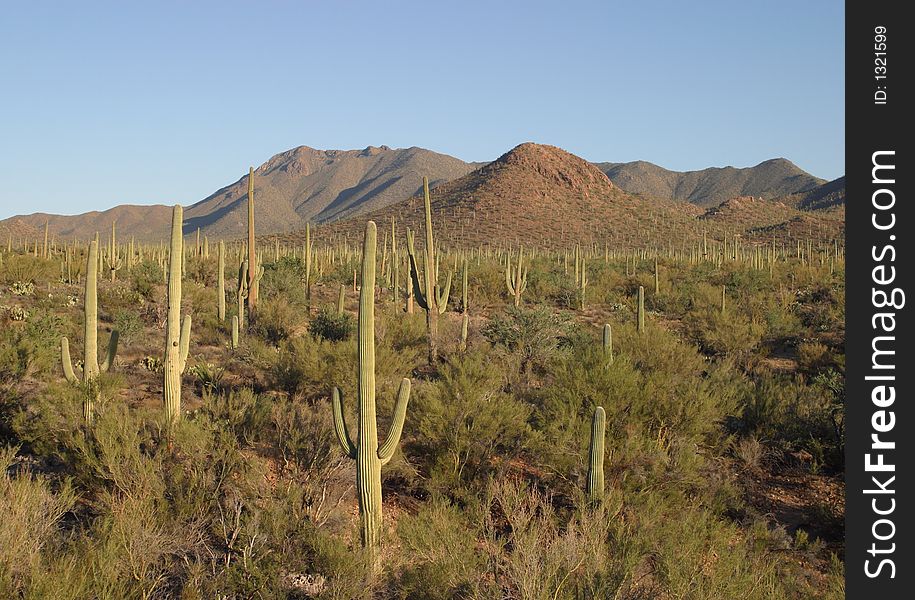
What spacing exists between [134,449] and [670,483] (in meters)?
6.27

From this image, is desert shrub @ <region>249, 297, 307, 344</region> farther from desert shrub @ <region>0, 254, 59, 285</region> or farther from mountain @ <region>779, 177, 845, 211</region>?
mountain @ <region>779, 177, 845, 211</region>

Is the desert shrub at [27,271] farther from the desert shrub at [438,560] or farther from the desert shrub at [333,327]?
the desert shrub at [438,560]

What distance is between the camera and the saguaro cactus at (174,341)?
8.49m

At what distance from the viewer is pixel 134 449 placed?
7215mm

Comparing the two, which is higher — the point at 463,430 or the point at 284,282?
the point at 284,282

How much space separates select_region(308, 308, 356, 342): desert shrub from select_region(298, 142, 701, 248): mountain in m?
48.5

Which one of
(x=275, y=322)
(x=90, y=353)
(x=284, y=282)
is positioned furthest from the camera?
(x=284, y=282)

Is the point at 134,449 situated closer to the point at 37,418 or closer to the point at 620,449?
the point at 37,418

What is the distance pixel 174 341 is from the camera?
347 inches

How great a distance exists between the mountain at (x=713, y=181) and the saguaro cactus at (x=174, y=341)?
152 m

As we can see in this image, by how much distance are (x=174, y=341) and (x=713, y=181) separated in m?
178

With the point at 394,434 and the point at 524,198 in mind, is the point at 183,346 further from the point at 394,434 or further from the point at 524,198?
the point at 524,198

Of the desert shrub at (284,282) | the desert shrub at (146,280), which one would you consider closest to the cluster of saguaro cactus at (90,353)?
the desert shrub at (284,282)

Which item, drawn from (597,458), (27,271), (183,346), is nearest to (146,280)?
(27,271)
